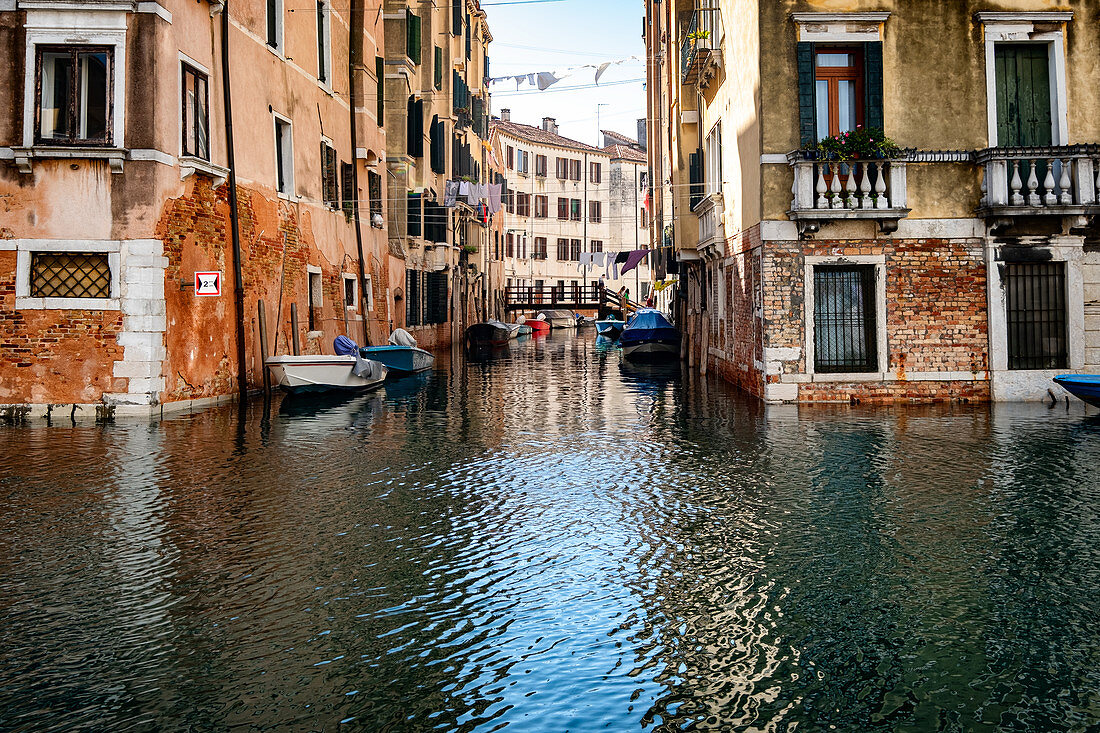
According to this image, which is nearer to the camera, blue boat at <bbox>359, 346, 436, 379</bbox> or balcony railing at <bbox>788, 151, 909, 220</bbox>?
balcony railing at <bbox>788, 151, 909, 220</bbox>

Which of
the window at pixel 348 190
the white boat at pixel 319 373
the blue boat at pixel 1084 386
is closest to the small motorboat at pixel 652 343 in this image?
the window at pixel 348 190

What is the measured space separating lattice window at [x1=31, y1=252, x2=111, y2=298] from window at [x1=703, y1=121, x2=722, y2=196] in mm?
12247

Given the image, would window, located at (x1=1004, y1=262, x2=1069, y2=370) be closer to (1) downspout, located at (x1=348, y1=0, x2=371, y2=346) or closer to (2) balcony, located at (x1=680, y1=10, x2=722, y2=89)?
(2) balcony, located at (x1=680, y1=10, x2=722, y2=89)

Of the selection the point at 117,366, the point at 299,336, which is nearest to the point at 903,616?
the point at 117,366

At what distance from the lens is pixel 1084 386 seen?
13852 millimetres

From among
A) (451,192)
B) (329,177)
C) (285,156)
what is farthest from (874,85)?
(451,192)

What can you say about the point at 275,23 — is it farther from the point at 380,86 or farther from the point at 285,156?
the point at 380,86

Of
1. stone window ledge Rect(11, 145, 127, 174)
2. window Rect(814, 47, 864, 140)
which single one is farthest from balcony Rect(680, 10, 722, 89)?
stone window ledge Rect(11, 145, 127, 174)

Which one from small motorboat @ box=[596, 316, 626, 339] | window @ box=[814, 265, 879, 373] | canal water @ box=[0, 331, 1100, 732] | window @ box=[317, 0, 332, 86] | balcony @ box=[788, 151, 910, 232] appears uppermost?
window @ box=[317, 0, 332, 86]

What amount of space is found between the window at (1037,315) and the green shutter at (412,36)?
20116 millimetres

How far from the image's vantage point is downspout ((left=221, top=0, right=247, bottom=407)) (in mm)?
16875

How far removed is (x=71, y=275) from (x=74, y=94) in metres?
2.74

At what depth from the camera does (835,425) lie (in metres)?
13.4

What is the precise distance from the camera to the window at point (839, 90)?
15766 mm
